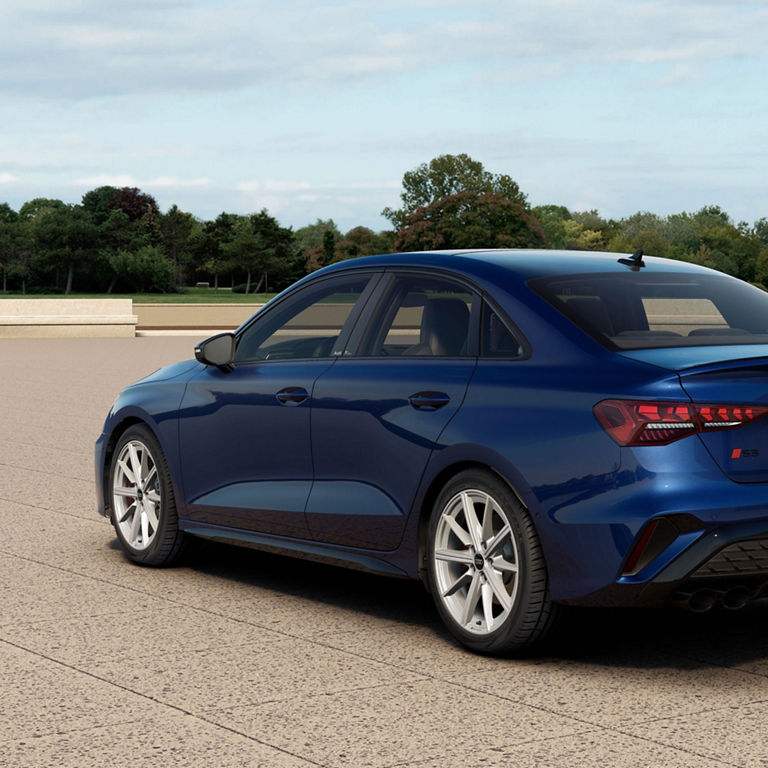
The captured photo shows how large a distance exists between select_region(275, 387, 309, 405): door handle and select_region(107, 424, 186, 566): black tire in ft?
3.64

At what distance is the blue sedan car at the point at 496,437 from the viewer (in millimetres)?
5250

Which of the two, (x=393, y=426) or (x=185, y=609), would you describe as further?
(x=185, y=609)

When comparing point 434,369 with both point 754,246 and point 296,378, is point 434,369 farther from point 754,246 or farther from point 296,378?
point 754,246

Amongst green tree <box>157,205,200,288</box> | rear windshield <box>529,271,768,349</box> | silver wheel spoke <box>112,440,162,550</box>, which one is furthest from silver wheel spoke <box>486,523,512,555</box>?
Result: green tree <box>157,205,200,288</box>

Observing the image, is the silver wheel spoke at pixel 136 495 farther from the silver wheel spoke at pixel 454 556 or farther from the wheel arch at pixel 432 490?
the silver wheel spoke at pixel 454 556

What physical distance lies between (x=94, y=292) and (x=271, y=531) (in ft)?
345

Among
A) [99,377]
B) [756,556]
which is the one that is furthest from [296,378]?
[99,377]

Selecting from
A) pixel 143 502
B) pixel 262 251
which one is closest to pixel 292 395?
pixel 143 502

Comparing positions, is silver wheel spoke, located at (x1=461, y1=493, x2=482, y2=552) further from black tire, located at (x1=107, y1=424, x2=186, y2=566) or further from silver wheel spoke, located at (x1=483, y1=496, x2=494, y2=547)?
black tire, located at (x1=107, y1=424, x2=186, y2=566)

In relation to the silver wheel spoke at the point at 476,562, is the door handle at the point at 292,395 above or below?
above

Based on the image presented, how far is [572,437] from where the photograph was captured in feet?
17.8

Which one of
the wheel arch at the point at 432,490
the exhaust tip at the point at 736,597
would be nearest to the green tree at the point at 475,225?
the wheel arch at the point at 432,490

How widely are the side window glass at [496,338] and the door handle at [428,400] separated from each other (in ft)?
0.83

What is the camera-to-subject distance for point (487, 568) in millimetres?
5770
